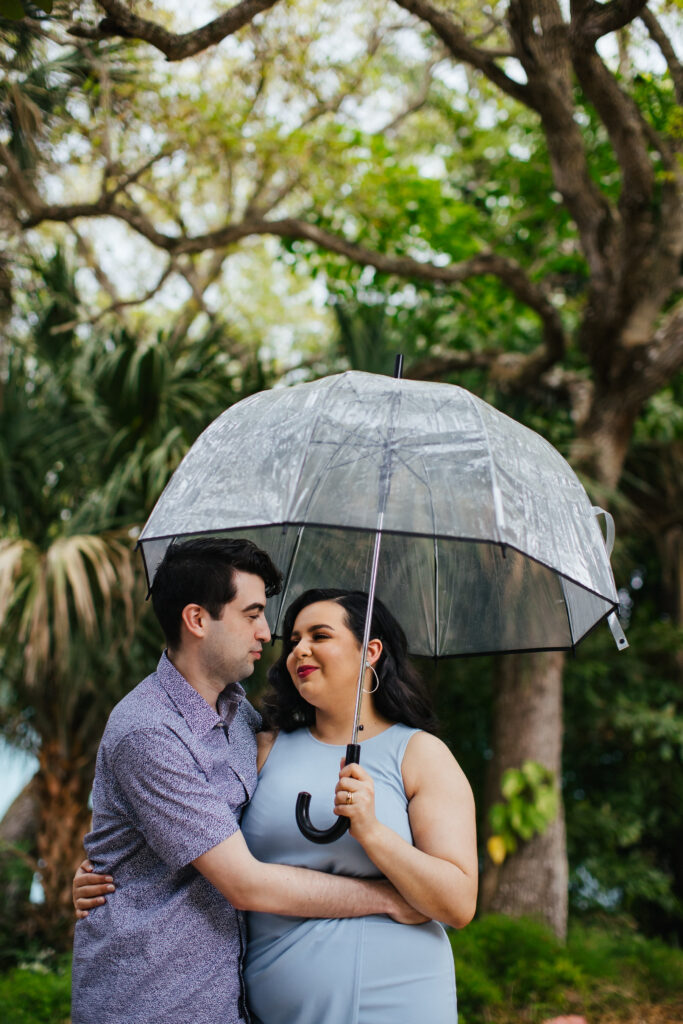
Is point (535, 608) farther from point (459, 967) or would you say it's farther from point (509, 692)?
point (509, 692)

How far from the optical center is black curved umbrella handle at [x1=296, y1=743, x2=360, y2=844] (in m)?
2.04

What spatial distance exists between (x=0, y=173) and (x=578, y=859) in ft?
23.3

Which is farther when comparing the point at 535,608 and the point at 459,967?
the point at 459,967

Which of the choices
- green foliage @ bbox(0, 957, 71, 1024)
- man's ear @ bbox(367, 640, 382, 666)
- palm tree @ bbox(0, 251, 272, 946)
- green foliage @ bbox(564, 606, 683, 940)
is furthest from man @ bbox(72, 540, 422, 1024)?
green foliage @ bbox(564, 606, 683, 940)

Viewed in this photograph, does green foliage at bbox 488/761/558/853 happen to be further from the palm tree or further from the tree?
the palm tree

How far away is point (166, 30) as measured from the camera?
12.0 ft

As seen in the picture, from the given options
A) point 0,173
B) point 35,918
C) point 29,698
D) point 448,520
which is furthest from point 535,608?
point 0,173

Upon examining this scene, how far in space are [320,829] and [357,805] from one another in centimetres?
28

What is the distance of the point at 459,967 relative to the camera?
4980 mm

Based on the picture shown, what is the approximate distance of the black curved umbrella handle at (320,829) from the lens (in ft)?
6.71

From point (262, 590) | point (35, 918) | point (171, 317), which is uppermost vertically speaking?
point (171, 317)

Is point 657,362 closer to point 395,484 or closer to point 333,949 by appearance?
point 395,484

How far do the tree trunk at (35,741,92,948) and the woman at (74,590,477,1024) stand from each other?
3610 mm

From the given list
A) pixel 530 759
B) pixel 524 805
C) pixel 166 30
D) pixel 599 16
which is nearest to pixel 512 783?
pixel 524 805
